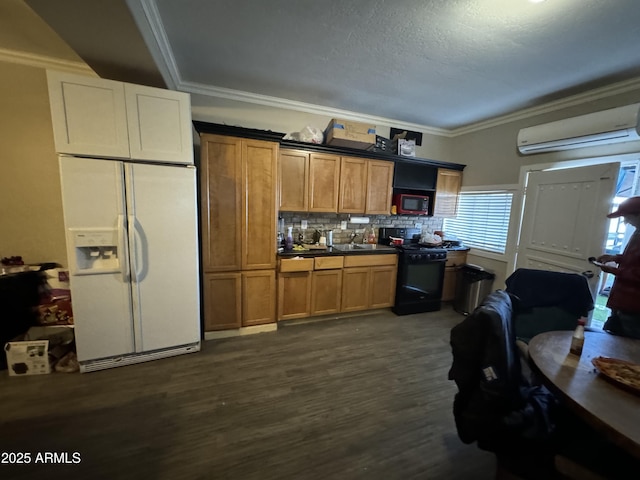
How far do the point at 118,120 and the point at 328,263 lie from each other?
2418 millimetres

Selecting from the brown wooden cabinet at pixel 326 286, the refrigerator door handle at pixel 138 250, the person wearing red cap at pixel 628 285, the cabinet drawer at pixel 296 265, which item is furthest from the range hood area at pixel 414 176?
the refrigerator door handle at pixel 138 250

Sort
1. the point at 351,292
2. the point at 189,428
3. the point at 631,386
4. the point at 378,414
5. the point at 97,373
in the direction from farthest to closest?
the point at 351,292, the point at 97,373, the point at 378,414, the point at 189,428, the point at 631,386

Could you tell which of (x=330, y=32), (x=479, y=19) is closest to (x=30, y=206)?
(x=330, y=32)

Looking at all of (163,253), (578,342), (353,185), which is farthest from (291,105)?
(578,342)

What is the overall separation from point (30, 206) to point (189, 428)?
8.99ft

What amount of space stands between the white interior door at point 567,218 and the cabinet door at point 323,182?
7.98ft

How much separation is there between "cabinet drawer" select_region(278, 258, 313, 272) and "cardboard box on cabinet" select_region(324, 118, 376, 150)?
61.2 inches

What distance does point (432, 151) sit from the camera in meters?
4.26

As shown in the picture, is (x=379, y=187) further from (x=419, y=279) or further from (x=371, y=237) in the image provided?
(x=419, y=279)

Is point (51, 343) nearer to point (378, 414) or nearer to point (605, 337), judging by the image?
point (378, 414)

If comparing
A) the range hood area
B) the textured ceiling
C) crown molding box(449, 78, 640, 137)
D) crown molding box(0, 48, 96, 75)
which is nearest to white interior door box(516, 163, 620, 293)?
crown molding box(449, 78, 640, 137)

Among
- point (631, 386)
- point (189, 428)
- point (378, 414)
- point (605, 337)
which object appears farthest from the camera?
point (378, 414)

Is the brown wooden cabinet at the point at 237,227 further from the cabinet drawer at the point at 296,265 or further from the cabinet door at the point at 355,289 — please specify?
the cabinet door at the point at 355,289

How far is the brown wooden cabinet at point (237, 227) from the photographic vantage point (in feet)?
8.57
